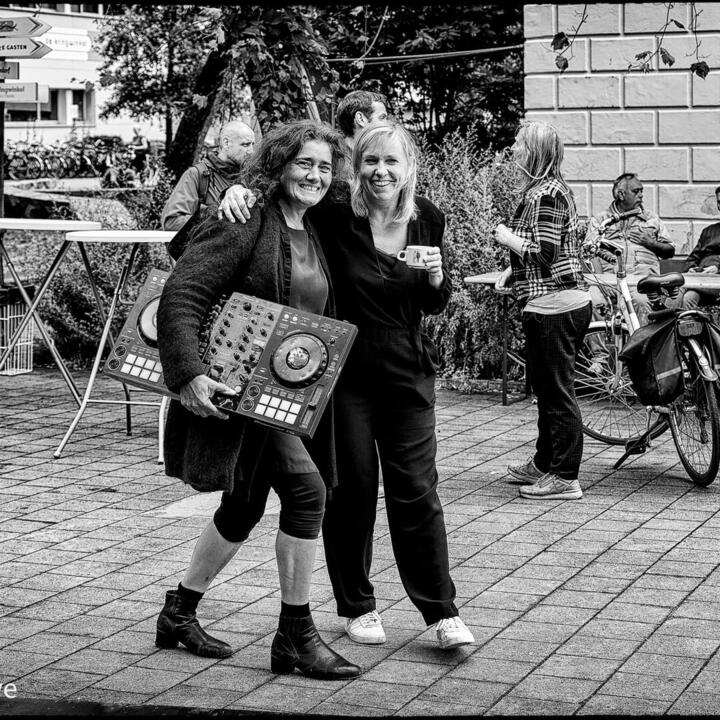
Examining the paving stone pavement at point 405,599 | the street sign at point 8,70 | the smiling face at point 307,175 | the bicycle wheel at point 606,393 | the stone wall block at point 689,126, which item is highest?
the street sign at point 8,70

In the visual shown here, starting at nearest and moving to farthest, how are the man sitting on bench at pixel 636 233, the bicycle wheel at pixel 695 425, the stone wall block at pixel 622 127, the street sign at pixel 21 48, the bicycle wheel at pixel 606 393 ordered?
the bicycle wheel at pixel 695 425 → the bicycle wheel at pixel 606 393 → the man sitting on bench at pixel 636 233 → the street sign at pixel 21 48 → the stone wall block at pixel 622 127

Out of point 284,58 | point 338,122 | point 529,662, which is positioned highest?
point 284,58

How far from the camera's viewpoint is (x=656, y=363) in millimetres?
7156

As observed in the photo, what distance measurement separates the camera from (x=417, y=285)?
4.66 m

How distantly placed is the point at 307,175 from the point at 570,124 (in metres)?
7.40

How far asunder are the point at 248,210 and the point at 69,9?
173 feet

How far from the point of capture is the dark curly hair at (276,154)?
14.2 ft

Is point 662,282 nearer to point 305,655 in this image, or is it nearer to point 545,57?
point 305,655

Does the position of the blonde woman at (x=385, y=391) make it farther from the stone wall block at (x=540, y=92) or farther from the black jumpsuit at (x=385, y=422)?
the stone wall block at (x=540, y=92)

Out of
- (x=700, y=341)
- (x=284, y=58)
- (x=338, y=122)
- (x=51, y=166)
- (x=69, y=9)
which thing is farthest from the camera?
(x=69, y=9)

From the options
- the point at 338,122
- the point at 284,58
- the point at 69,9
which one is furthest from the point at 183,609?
the point at 69,9

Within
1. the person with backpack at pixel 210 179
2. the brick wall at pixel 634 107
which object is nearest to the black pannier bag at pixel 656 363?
the person with backpack at pixel 210 179

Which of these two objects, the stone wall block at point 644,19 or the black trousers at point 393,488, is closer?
the black trousers at point 393,488

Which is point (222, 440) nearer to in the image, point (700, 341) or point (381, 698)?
point (381, 698)
